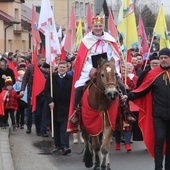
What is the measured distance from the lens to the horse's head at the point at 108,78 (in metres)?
10.7

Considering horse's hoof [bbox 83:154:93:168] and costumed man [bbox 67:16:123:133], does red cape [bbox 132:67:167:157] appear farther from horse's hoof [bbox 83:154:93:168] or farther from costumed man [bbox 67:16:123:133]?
horse's hoof [bbox 83:154:93:168]

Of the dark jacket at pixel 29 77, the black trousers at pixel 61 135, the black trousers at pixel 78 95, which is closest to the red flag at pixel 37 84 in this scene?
the dark jacket at pixel 29 77

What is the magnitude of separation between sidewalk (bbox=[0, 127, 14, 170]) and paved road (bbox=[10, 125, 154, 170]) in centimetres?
14

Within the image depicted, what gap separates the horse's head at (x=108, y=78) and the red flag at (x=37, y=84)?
18.9 ft

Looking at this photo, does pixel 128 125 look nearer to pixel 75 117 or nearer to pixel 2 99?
pixel 75 117

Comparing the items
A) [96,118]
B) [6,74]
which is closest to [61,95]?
[96,118]

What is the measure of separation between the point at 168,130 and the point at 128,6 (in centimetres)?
671

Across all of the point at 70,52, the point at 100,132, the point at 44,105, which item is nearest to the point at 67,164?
the point at 100,132

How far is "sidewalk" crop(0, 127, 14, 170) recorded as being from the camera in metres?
11.4

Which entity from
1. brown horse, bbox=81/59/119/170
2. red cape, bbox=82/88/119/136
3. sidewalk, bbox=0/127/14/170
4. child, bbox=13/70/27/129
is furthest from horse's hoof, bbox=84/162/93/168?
child, bbox=13/70/27/129

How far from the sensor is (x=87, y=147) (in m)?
12.2

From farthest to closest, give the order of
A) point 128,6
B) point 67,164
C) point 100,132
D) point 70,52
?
point 70,52, point 128,6, point 67,164, point 100,132

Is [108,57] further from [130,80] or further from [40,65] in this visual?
[40,65]

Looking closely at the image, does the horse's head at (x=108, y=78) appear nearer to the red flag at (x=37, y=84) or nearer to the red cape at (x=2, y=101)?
the red flag at (x=37, y=84)
